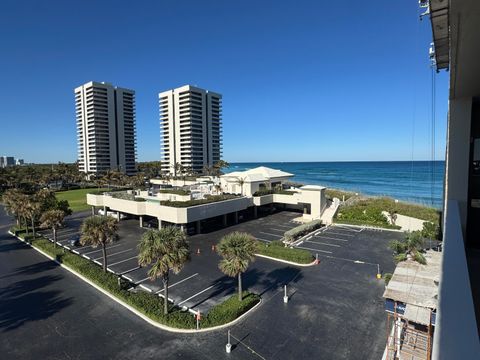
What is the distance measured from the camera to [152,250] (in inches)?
671

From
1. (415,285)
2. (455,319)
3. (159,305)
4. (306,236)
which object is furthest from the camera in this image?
(306,236)

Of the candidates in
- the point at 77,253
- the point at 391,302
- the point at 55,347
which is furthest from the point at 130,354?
the point at 77,253

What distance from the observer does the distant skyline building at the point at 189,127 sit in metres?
116

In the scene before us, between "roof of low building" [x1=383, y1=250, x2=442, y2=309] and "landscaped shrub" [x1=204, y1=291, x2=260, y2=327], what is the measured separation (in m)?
8.38

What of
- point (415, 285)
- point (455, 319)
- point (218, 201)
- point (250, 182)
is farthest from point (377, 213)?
point (455, 319)

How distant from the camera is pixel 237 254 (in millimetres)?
18266

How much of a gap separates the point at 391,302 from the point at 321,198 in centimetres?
2952

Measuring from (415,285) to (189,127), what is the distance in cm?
10901

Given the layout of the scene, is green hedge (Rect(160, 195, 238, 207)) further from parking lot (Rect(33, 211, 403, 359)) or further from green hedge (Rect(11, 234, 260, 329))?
green hedge (Rect(11, 234, 260, 329))

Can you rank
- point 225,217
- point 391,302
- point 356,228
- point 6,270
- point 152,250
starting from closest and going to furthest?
point 391,302, point 152,250, point 6,270, point 356,228, point 225,217

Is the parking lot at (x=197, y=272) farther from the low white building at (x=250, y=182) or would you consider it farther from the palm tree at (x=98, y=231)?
the low white building at (x=250, y=182)

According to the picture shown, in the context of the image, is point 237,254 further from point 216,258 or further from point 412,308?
point 216,258

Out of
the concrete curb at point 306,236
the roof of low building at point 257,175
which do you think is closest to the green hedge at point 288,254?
the concrete curb at point 306,236

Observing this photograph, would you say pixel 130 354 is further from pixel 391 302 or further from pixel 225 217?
pixel 225 217
